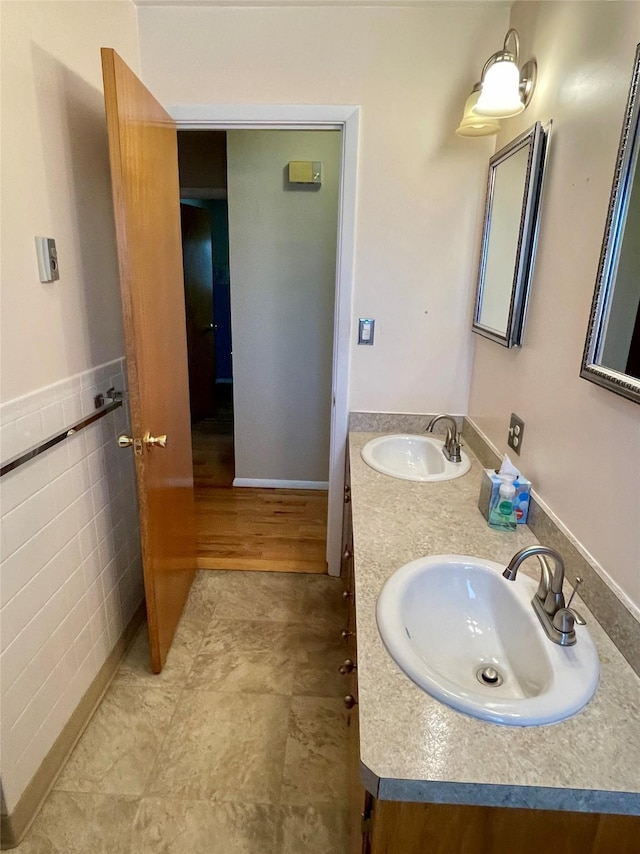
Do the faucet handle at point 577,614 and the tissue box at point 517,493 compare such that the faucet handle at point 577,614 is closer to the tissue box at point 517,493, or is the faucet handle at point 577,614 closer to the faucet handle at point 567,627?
the faucet handle at point 567,627

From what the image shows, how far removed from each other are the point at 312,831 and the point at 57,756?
78cm

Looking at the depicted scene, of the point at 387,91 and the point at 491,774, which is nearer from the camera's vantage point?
the point at 491,774

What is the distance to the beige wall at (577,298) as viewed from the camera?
3.19 ft

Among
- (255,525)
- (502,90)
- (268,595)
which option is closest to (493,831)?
(268,595)

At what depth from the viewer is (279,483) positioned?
11.1 feet

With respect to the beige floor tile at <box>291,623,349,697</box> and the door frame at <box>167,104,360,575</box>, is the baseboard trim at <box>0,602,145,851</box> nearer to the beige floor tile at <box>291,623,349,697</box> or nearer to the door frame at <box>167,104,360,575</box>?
the beige floor tile at <box>291,623,349,697</box>

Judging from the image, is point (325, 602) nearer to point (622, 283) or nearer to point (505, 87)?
point (622, 283)

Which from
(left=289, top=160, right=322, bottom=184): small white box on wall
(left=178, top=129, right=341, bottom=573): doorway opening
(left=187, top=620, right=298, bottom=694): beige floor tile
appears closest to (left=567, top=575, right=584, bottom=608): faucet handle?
(left=187, top=620, right=298, bottom=694): beige floor tile

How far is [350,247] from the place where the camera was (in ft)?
6.44

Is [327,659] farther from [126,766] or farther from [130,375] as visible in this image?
[130,375]

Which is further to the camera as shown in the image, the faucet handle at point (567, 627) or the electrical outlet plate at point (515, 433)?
the electrical outlet plate at point (515, 433)

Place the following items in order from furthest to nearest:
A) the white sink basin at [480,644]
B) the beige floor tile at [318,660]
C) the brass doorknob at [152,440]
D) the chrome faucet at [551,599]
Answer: the beige floor tile at [318,660]
the brass doorknob at [152,440]
the chrome faucet at [551,599]
the white sink basin at [480,644]

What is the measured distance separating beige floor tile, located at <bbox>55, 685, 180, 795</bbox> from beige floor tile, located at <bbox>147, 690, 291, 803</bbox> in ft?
0.14

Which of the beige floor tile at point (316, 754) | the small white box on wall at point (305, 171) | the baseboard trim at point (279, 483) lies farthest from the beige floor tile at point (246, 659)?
the small white box on wall at point (305, 171)
